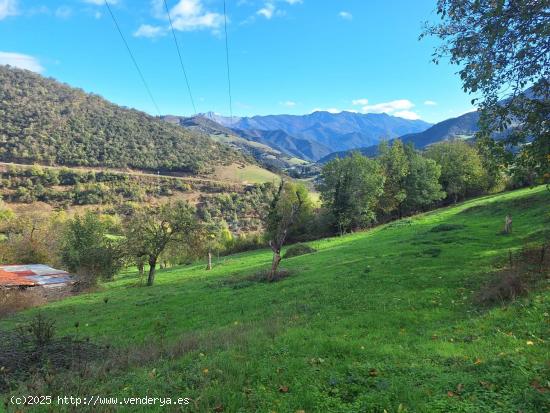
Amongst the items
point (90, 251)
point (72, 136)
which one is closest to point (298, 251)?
point (90, 251)

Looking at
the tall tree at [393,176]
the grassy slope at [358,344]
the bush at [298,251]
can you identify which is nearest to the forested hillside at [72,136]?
the tall tree at [393,176]

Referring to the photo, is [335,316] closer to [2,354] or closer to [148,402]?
[148,402]

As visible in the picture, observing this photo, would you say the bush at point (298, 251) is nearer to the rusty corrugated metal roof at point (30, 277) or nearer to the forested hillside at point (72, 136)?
the rusty corrugated metal roof at point (30, 277)

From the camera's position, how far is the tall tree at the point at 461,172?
7575cm

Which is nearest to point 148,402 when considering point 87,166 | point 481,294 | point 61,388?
point 61,388

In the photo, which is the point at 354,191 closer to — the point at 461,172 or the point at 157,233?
the point at 461,172

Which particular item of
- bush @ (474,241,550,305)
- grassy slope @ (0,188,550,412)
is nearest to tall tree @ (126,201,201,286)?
grassy slope @ (0,188,550,412)

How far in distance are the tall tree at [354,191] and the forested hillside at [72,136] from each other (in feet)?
364

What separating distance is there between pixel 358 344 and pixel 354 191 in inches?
2350

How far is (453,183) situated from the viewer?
7669 centimetres

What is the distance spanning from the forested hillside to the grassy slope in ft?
503

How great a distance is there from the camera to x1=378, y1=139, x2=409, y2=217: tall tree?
72.7 metres

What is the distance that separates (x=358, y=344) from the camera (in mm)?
10219

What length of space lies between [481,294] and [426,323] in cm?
309
